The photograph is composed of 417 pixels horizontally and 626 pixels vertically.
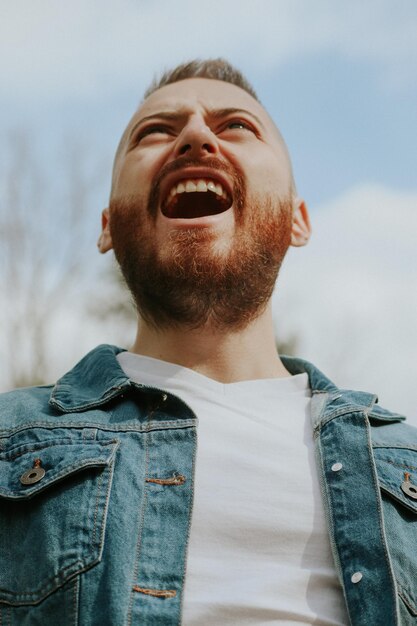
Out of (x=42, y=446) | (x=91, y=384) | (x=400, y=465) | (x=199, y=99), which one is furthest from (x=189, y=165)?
(x=400, y=465)

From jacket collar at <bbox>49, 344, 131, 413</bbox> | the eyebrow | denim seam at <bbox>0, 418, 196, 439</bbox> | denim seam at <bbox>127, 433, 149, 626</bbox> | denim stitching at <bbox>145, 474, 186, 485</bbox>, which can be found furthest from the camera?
the eyebrow

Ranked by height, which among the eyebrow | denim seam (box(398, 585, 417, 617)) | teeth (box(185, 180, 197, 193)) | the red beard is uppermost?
the eyebrow

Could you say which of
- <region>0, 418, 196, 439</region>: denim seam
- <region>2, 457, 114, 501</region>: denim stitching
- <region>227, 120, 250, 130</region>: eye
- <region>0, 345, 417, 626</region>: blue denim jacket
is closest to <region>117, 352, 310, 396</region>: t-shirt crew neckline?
<region>0, 345, 417, 626</region>: blue denim jacket

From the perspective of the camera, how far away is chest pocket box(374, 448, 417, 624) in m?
2.18

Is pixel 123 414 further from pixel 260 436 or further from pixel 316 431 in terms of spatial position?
pixel 316 431

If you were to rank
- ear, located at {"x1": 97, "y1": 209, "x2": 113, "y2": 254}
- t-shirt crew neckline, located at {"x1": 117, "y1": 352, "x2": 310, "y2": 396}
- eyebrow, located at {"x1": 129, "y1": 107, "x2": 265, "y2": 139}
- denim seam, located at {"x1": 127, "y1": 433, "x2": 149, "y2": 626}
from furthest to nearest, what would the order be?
ear, located at {"x1": 97, "y1": 209, "x2": 113, "y2": 254} < eyebrow, located at {"x1": 129, "y1": 107, "x2": 265, "y2": 139} < t-shirt crew neckline, located at {"x1": 117, "y1": 352, "x2": 310, "y2": 396} < denim seam, located at {"x1": 127, "y1": 433, "x2": 149, "y2": 626}

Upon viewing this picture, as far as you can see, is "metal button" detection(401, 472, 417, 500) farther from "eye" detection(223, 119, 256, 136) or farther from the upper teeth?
"eye" detection(223, 119, 256, 136)

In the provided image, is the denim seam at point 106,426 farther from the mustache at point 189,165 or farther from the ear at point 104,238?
the ear at point 104,238

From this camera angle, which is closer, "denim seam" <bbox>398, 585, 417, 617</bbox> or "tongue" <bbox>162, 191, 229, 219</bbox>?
"denim seam" <bbox>398, 585, 417, 617</bbox>

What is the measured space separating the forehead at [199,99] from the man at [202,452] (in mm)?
26

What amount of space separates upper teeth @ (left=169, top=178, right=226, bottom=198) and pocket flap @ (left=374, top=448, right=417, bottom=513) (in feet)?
3.80

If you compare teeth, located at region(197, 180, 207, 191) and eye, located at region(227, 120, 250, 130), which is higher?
eye, located at region(227, 120, 250, 130)

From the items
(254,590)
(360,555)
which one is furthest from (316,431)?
(254,590)

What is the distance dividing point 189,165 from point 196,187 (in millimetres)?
92
